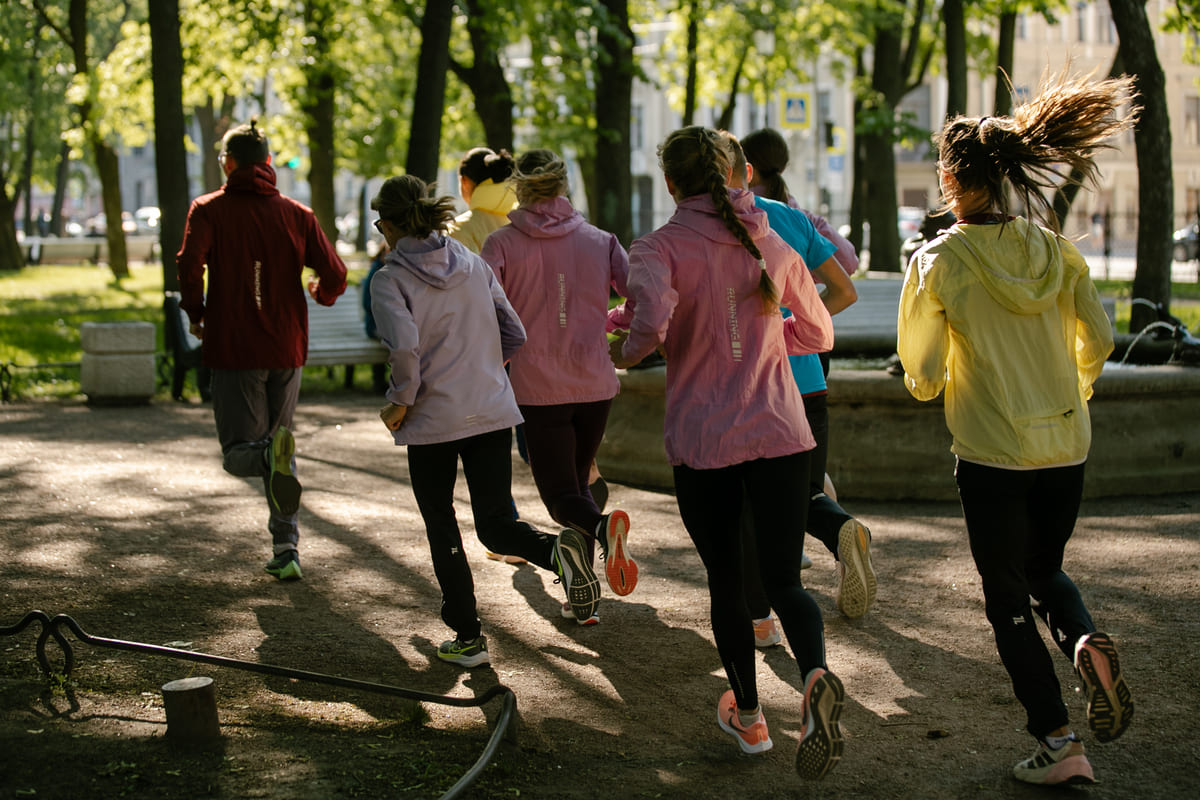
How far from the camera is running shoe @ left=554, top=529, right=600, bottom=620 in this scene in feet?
17.7

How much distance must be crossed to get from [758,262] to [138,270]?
38699mm

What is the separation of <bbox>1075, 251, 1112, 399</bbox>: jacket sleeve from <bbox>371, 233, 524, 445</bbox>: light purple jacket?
6.77 ft

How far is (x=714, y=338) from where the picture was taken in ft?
14.2

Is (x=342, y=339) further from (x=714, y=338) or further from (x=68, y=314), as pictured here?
(x=714, y=338)

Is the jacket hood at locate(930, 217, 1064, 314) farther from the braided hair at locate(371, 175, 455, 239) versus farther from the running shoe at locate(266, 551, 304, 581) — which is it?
the running shoe at locate(266, 551, 304, 581)

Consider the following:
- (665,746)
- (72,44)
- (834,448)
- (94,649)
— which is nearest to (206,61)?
(72,44)

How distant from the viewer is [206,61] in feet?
76.3

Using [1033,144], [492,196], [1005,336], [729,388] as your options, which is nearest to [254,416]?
[492,196]

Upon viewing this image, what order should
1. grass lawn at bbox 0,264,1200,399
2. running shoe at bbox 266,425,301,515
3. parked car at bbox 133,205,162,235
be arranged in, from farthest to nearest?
parked car at bbox 133,205,162,235 < grass lawn at bbox 0,264,1200,399 < running shoe at bbox 266,425,301,515

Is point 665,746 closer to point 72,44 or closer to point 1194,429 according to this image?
point 1194,429

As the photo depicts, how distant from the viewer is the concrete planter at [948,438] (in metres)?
8.50

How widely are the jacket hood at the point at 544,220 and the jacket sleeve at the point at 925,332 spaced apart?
2.05 metres

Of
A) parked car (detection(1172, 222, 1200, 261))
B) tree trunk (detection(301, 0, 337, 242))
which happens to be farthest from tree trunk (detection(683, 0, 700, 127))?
parked car (detection(1172, 222, 1200, 261))

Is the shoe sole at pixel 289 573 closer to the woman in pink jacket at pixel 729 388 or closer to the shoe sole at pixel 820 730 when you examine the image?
the woman in pink jacket at pixel 729 388
